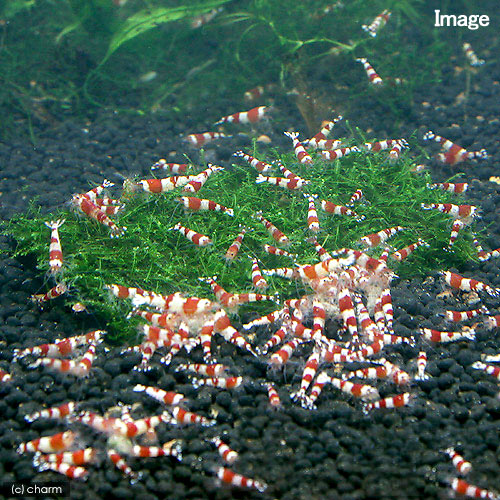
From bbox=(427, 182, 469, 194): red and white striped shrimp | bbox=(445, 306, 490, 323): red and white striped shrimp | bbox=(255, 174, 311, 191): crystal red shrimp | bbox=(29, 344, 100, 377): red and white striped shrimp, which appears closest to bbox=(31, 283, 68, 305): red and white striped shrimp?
bbox=(29, 344, 100, 377): red and white striped shrimp

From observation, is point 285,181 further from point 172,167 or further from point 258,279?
point 258,279

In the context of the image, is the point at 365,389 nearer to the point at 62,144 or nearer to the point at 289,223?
the point at 289,223

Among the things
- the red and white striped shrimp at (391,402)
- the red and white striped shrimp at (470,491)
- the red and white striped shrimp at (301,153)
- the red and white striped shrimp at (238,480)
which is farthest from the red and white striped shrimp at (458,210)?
the red and white striped shrimp at (238,480)

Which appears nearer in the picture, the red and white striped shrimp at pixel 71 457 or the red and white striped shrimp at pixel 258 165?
the red and white striped shrimp at pixel 71 457

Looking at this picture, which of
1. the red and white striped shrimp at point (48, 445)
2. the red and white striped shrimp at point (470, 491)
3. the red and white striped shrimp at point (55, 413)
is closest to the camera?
the red and white striped shrimp at point (470, 491)

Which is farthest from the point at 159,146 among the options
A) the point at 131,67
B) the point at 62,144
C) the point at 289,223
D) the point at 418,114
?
the point at 418,114

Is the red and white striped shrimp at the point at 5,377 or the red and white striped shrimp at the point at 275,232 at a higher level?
the red and white striped shrimp at the point at 275,232

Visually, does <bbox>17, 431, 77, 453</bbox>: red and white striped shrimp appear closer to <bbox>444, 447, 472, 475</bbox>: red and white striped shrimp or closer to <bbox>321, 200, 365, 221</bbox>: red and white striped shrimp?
<bbox>444, 447, 472, 475</bbox>: red and white striped shrimp

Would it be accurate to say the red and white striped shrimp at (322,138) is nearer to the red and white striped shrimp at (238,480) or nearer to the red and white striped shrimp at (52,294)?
the red and white striped shrimp at (52,294)
